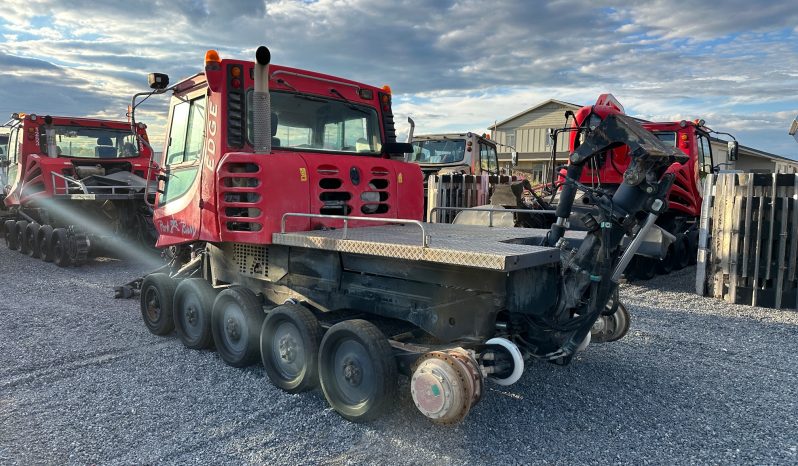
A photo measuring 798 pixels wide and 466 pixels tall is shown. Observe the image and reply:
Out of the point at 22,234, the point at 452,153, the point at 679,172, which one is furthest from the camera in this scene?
the point at 452,153

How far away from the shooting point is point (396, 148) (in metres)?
6.31

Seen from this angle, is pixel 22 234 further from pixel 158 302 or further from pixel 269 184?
pixel 269 184

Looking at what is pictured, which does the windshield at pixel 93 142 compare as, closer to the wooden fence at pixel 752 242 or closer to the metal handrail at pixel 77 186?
the metal handrail at pixel 77 186

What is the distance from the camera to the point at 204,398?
177 inches

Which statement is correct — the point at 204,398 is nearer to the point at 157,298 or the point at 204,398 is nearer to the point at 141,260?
the point at 157,298

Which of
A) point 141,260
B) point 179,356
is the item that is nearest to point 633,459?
point 179,356

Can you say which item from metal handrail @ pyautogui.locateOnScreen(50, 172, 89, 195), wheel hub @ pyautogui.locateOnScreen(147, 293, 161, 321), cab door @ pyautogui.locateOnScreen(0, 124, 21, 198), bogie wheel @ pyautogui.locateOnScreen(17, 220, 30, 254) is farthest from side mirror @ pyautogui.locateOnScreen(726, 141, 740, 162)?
bogie wheel @ pyautogui.locateOnScreen(17, 220, 30, 254)

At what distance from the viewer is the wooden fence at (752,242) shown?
7.71 metres

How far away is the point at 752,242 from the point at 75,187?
11788 mm

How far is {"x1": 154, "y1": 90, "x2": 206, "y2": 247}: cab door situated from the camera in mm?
5516

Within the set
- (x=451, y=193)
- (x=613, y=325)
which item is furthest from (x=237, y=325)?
(x=451, y=193)

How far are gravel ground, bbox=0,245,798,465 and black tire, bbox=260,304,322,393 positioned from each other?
15cm

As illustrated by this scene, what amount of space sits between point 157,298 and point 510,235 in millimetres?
3853

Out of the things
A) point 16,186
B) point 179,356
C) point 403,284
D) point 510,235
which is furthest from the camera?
point 16,186
